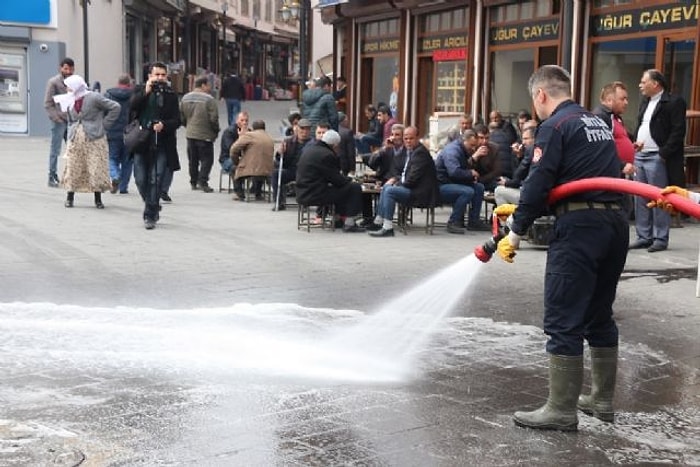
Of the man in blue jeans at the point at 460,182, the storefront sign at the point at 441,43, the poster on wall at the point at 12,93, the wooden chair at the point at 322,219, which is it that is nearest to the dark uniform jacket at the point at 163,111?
the wooden chair at the point at 322,219

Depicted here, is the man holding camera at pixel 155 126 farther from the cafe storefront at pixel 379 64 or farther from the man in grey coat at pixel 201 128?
the cafe storefront at pixel 379 64

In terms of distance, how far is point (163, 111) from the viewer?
12.1 metres

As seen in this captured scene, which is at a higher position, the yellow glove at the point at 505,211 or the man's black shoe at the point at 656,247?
the yellow glove at the point at 505,211

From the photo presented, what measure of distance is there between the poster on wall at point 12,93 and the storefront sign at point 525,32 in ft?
47.6

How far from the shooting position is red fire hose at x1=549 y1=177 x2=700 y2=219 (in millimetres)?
4852

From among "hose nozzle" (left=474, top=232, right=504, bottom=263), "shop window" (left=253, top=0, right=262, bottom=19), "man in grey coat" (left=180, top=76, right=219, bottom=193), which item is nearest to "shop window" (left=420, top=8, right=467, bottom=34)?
"man in grey coat" (left=180, top=76, right=219, bottom=193)

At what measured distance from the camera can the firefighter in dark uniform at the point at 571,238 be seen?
501 centimetres

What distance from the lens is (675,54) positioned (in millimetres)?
13727

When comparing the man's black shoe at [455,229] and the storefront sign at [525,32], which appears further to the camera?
the storefront sign at [525,32]

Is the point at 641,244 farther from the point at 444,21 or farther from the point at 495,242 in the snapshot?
the point at 444,21

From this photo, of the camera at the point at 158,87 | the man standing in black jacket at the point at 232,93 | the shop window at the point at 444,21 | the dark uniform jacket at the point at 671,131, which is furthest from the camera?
the man standing in black jacket at the point at 232,93

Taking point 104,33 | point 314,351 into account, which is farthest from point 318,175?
point 104,33

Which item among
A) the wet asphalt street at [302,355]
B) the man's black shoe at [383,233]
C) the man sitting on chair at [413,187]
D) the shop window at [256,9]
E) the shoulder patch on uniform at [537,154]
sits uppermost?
the shop window at [256,9]

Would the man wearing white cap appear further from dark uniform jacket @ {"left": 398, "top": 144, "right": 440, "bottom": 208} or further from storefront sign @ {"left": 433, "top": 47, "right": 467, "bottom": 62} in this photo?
storefront sign @ {"left": 433, "top": 47, "right": 467, "bottom": 62}
